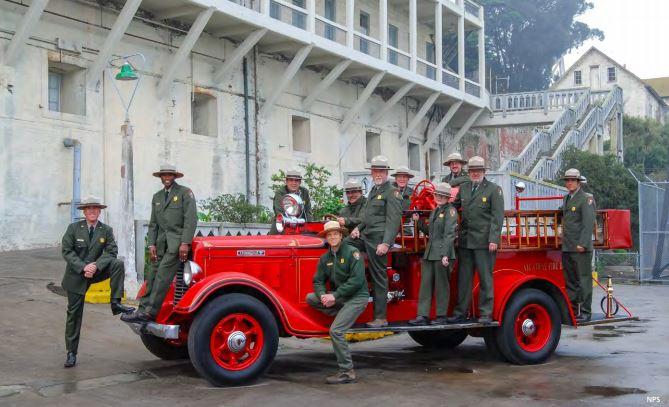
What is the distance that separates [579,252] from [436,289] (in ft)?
6.67

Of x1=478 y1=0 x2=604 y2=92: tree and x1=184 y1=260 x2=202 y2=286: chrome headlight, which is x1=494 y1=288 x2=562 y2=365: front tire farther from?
x1=478 y1=0 x2=604 y2=92: tree

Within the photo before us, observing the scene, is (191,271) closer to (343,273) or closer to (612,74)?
(343,273)

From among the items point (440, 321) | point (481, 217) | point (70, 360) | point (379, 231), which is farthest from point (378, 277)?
point (70, 360)

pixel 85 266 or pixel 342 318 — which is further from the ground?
pixel 85 266

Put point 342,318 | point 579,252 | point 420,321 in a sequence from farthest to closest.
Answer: point 579,252
point 420,321
point 342,318

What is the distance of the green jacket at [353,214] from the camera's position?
974 centimetres

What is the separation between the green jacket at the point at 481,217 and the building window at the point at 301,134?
17508 millimetres

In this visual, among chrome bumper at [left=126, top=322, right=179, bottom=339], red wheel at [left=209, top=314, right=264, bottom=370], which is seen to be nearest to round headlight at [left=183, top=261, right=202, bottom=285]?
chrome bumper at [left=126, top=322, right=179, bottom=339]

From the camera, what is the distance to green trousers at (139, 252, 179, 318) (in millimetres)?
8930

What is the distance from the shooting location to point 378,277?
30.9 feet

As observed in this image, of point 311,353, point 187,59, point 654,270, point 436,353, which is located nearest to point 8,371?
point 311,353

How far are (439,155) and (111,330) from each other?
25030mm

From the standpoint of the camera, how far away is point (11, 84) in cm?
1823

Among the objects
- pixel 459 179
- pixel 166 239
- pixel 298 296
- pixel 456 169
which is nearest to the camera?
pixel 298 296
